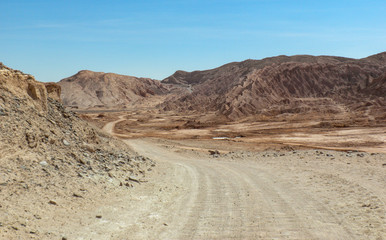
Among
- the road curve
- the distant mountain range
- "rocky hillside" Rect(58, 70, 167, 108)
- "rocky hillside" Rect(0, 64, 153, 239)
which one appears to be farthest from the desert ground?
"rocky hillside" Rect(58, 70, 167, 108)

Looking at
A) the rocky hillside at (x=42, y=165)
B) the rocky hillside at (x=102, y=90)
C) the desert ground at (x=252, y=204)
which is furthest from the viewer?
the rocky hillside at (x=102, y=90)

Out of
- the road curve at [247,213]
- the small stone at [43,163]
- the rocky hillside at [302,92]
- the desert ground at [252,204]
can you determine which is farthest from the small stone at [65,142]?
the rocky hillside at [302,92]

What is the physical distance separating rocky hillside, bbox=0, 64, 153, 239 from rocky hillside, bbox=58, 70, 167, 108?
107 meters

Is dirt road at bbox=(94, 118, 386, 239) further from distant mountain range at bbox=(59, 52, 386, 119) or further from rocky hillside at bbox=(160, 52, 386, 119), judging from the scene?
distant mountain range at bbox=(59, 52, 386, 119)

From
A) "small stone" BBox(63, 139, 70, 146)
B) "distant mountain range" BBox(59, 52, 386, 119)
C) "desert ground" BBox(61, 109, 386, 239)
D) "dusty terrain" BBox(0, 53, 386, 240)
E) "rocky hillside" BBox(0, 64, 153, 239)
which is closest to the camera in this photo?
"rocky hillside" BBox(0, 64, 153, 239)

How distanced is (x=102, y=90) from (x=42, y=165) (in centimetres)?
12814

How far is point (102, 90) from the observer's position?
438 feet

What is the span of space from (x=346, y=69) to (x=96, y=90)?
3358 inches

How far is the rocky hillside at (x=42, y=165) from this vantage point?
275 inches

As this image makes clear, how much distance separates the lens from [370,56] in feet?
374

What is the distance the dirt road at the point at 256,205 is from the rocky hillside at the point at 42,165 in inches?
37.4

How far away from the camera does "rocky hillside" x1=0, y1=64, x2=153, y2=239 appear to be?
700 cm

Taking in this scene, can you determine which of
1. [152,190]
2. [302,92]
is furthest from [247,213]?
[302,92]

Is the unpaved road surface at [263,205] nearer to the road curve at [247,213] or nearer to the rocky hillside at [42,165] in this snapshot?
the road curve at [247,213]
